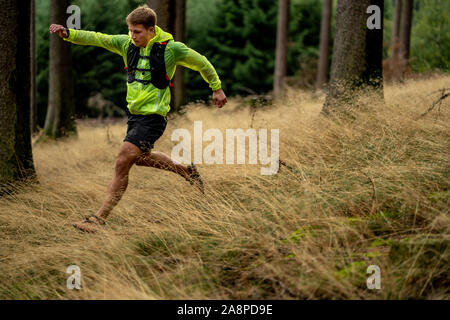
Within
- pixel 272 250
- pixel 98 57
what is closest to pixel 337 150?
pixel 272 250

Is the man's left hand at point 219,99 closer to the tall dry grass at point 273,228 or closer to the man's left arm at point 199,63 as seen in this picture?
the man's left arm at point 199,63

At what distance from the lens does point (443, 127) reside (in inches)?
175

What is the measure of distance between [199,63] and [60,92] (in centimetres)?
762

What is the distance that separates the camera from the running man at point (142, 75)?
13.4ft

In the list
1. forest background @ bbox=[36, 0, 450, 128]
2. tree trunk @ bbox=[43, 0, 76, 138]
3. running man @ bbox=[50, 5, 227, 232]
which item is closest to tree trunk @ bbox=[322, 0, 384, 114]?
running man @ bbox=[50, 5, 227, 232]

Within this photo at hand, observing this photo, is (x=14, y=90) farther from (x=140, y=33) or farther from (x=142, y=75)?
(x=140, y=33)

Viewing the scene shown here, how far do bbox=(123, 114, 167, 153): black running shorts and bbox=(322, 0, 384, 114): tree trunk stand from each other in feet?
9.60

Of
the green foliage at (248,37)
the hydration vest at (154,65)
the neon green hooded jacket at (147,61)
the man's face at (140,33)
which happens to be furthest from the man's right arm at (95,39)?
the green foliage at (248,37)

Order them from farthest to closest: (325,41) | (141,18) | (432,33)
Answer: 1. (432,33)
2. (325,41)
3. (141,18)

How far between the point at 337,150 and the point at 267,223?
1.99 m

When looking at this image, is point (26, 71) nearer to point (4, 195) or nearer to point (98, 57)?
point (4, 195)

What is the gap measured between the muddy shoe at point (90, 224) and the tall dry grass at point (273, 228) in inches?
3.1

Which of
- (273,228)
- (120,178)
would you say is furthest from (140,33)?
(273,228)

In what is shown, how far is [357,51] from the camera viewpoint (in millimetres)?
6480
